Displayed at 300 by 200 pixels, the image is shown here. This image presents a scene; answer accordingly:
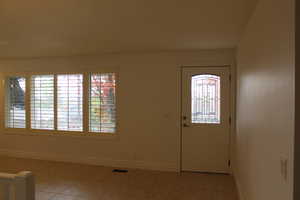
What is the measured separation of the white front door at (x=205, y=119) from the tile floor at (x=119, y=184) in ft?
0.90

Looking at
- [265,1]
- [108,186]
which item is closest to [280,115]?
[265,1]

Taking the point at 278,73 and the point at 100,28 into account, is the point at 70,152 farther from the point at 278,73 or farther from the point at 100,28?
the point at 278,73

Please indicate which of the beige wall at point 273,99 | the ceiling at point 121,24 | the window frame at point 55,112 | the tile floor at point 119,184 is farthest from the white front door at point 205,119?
the beige wall at point 273,99

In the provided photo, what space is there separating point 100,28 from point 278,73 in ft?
7.26

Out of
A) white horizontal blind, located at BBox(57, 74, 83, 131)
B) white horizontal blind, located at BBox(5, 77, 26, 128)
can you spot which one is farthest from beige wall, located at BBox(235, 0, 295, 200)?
white horizontal blind, located at BBox(5, 77, 26, 128)

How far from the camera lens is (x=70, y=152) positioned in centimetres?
484

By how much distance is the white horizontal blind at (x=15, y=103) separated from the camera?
17.0 ft

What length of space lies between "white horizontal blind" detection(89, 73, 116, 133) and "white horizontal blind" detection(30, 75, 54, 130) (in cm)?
101

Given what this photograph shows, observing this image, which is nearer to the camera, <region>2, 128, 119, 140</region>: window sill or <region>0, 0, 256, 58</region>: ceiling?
<region>0, 0, 256, 58</region>: ceiling

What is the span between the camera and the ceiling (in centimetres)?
213

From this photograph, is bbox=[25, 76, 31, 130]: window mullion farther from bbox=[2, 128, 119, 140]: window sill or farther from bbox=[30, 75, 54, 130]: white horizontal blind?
bbox=[2, 128, 119, 140]: window sill

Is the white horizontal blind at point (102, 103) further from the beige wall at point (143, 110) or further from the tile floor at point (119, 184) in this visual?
the tile floor at point (119, 184)

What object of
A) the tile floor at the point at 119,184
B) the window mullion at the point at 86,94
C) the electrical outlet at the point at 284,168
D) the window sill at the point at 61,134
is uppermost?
the window mullion at the point at 86,94

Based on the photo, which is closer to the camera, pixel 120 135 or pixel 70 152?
pixel 120 135
